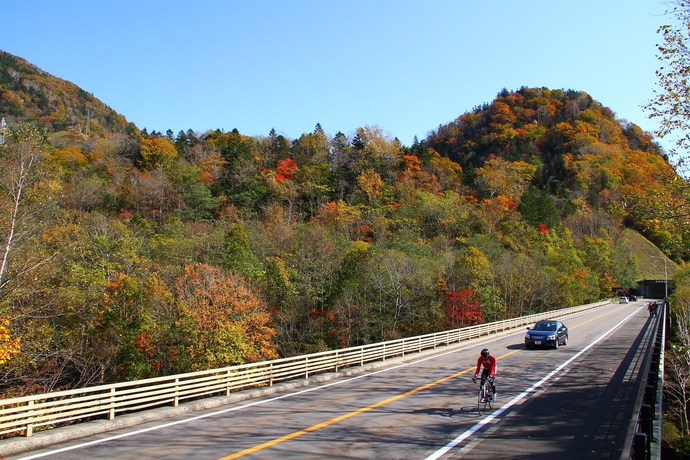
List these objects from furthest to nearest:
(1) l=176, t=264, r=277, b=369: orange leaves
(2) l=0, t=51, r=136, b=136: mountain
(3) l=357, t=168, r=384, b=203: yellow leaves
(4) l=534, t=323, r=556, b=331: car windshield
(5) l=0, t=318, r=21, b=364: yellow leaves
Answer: (2) l=0, t=51, r=136, b=136: mountain
(3) l=357, t=168, r=384, b=203: yellow leaves
(1) l=176, t=264, r=277, b=369: orange leaves
(4) l=534, t=323, r=556, b=331: car windshield
(5) l=0, t=318, r=21, b=364: yellow leaves

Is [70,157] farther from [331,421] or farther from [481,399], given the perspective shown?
[481,399]

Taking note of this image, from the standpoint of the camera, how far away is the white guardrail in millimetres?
10594

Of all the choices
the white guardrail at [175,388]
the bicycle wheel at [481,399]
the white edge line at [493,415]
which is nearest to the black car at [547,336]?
the white edge line at [493,415]

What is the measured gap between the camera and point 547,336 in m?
28.4

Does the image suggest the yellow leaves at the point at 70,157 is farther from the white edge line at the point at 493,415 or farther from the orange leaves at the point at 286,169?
the white edge line at the point at 493,415

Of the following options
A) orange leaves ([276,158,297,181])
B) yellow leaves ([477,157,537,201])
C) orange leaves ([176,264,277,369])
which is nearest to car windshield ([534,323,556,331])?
orange leaves ([176,264,277,369])

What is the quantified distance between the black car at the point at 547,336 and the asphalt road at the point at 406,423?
7.05 m

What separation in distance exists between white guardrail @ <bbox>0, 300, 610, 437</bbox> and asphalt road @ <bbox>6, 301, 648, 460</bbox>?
0.88m

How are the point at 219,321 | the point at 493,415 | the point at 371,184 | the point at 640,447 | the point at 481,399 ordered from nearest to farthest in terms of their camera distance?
1. the point at 640,447
2. the point at 493,415
3. the point at 481,399
4. the point at 219,321
5. the point at 371,184

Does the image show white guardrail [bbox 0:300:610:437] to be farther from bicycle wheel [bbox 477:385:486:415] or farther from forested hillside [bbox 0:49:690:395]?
bicycle wheel [bbox 477:385:486:415]

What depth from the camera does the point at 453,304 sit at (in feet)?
174

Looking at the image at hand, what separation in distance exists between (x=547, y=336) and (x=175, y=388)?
21.3 m

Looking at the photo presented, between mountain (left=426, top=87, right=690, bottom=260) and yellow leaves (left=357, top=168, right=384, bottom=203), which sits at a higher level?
mountain (left=426, top=87, right=690, bottom=260)

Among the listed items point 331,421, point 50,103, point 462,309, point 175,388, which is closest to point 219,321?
point 175,388
